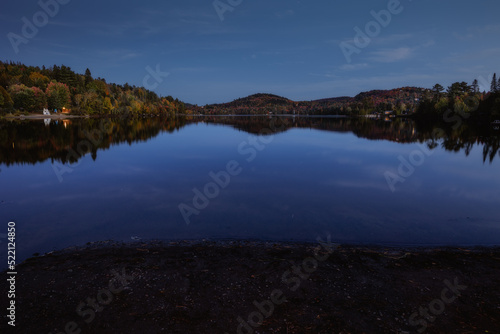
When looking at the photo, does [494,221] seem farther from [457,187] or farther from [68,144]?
[68,144]

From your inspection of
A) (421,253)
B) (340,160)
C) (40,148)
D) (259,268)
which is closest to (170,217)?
(259,268)

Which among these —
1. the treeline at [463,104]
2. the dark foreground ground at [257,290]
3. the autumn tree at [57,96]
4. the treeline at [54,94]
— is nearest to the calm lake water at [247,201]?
the dark foreground ground at [257,290]

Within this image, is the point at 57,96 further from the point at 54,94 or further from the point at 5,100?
the point at 5,100

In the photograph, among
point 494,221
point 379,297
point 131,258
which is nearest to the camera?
point 379,297

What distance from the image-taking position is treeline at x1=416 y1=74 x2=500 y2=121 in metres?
97.6

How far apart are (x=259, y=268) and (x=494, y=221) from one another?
45.8ft

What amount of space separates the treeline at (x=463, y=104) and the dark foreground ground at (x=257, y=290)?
111m

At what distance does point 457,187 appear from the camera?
73.8ft

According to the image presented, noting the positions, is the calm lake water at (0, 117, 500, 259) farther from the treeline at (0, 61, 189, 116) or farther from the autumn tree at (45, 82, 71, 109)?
the autumn tree at (45, 82, 71, 109)

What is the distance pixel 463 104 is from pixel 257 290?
5684 inches

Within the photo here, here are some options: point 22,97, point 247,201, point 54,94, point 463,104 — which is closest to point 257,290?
point 247,201

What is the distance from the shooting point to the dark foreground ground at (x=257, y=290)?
6.60 metres

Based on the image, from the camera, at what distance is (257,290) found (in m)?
7.98

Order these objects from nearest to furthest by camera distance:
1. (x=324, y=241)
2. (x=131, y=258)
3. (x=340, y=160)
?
(x=131, y=258) < (x=324, y=241) < (x=340, y=160)
